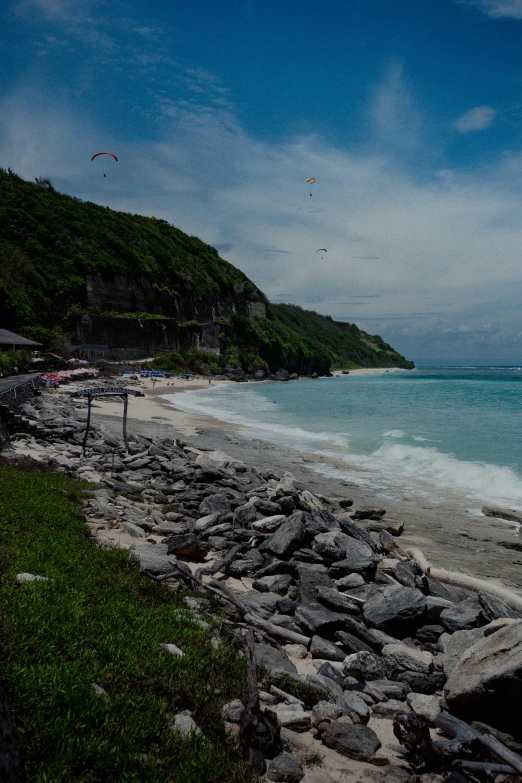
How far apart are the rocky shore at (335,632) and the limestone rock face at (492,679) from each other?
0.04 feet

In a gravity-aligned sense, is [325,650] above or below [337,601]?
below

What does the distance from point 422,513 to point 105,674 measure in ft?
35.5

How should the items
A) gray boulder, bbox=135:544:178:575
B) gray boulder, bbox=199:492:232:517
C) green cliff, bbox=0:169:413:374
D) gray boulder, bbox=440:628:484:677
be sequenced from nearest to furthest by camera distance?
gray boulder, bbox=440:628:484:677
gray boulder, bbox=135:544:178:575
gray boulder, bbox=199:492:232:517
green cliff, bbox=0:169:413:374

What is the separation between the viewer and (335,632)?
239 inches

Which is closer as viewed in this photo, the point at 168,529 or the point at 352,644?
the point at 352,644

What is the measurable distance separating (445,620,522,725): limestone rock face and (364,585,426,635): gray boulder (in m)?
1.60

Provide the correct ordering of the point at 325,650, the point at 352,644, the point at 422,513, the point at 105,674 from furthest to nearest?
the point at 422,513 → the point at 352,644 → the point at 325,650 → the point at 105,674

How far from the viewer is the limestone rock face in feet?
13.9

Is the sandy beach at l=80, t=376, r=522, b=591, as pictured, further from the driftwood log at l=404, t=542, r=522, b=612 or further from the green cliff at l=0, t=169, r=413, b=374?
the green cliff at l=0, t=169, r=413, b=374

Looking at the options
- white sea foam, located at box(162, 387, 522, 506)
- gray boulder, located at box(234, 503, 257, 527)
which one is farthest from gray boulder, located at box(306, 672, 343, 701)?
white sea foam, located at box(162, 387, 522, 506)

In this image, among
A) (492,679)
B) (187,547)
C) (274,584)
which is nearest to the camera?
(492,679)

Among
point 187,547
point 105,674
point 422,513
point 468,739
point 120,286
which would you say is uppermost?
point 120,286

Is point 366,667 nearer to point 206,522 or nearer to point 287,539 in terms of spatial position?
point 287,539

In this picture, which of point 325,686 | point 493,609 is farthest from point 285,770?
point 493,609
